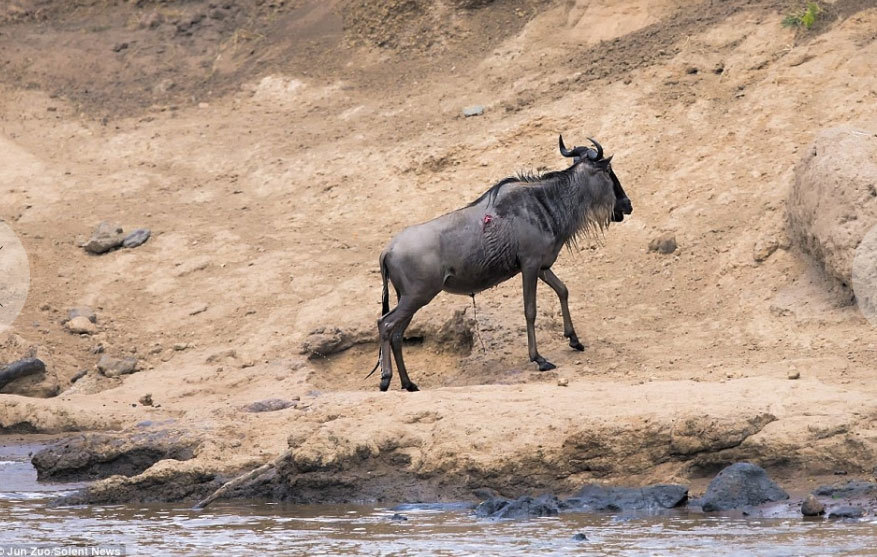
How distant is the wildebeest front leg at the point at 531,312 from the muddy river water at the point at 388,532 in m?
3.21

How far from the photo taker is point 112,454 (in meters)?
10.3

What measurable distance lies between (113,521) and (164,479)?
79 cm

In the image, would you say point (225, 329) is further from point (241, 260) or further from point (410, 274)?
point (410, 274)

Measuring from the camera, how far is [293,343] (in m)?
13.9

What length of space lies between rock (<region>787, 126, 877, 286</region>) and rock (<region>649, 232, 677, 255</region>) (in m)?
1.64

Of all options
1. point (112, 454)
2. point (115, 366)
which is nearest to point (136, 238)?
point (115, 366)

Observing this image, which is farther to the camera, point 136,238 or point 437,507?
point 136,238

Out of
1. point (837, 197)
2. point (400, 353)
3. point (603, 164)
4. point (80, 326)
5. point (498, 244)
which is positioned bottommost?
point (80, 326)

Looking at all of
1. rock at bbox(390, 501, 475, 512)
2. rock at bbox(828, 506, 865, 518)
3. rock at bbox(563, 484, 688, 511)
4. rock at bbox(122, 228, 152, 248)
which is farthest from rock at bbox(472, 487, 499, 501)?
rock at bbox(122, 228, 152, 248)

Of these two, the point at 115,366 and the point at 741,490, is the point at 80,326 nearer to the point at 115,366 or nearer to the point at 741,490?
the point at 115,366

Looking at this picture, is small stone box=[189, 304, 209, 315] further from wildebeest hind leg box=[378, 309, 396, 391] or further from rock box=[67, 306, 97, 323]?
wildebeest hind leg box=[378, 309, 396, 391]

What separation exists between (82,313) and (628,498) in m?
8.63

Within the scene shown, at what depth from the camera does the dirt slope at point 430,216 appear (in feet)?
31.9

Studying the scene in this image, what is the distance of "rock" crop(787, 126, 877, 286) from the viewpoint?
11789mm
